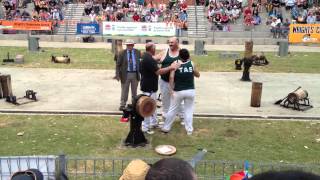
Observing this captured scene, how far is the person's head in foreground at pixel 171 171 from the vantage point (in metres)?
2.17

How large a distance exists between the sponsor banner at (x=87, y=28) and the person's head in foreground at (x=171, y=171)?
91.0 ft

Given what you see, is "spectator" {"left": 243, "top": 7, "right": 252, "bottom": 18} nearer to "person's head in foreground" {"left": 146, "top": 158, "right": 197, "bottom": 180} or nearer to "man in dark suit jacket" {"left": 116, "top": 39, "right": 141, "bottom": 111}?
"man in dark suit jacket" {"left": 116, "top": 39, "right": 141, "bottom": 111}

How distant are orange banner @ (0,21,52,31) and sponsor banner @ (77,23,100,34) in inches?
71.7

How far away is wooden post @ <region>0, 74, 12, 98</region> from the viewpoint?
12.7 meters

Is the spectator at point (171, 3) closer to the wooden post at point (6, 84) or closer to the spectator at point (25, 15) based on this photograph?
the spectator at point (25, 15)

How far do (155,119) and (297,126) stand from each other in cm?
322

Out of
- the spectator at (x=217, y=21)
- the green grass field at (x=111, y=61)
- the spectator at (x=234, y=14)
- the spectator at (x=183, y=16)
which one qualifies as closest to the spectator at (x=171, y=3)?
the spectator at (x=183, y=16)

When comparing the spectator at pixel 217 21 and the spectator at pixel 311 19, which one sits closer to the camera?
the spectator at pixel 311 19

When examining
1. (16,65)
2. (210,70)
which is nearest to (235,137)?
(210,70)

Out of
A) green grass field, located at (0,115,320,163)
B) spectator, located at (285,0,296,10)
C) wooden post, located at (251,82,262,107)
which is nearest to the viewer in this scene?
green grass field, located at (0,115,320,163)

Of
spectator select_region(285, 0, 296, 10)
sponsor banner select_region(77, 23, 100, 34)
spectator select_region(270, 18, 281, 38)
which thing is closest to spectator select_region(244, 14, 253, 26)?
spectator select_region(270, 18, 281, 38)

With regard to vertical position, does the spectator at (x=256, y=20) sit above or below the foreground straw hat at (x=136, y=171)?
above

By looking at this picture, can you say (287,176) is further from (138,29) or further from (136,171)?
(138,29)

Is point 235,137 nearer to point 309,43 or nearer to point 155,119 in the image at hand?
point 155,119
